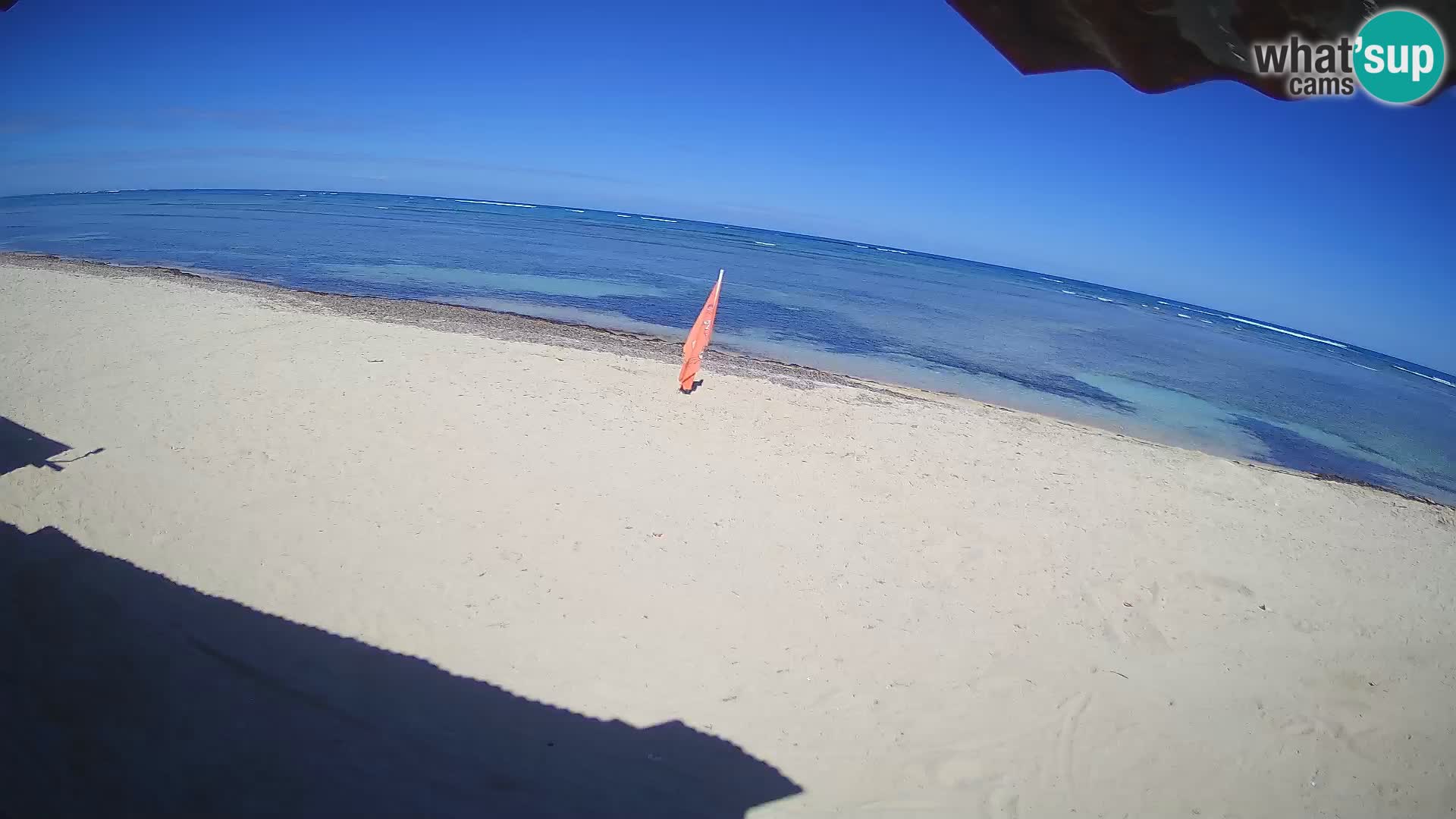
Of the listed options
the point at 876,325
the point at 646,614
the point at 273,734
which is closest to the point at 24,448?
the point at 273,734

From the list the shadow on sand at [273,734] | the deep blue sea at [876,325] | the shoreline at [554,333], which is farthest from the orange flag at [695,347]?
the shadow on sand at [273,734]

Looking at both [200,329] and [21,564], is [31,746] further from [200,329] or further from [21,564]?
[200,329]

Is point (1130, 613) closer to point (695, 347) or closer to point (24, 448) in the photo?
point (695, 347)

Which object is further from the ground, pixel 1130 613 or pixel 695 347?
pixel 695 347

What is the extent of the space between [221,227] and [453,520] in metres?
41.9

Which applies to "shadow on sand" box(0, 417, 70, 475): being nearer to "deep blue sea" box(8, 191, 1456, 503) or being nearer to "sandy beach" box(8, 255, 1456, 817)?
"sandy beach" box(8, 255, 1456, 817)

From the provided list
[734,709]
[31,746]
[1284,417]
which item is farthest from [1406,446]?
[31,746]

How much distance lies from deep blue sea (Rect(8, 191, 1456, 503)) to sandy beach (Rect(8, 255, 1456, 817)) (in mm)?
7404

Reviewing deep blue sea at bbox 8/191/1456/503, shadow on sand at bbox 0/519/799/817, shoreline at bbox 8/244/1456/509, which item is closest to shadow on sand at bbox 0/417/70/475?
shadow on sand at bbox 0/519/799/817

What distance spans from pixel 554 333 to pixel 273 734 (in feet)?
41.4

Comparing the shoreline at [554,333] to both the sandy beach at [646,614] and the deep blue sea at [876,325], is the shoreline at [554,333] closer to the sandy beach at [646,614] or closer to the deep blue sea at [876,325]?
the deep blue sea at [876,325]

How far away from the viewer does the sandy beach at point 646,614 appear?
166 inches

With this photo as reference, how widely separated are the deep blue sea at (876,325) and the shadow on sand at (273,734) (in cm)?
1374

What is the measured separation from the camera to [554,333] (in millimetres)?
15938
